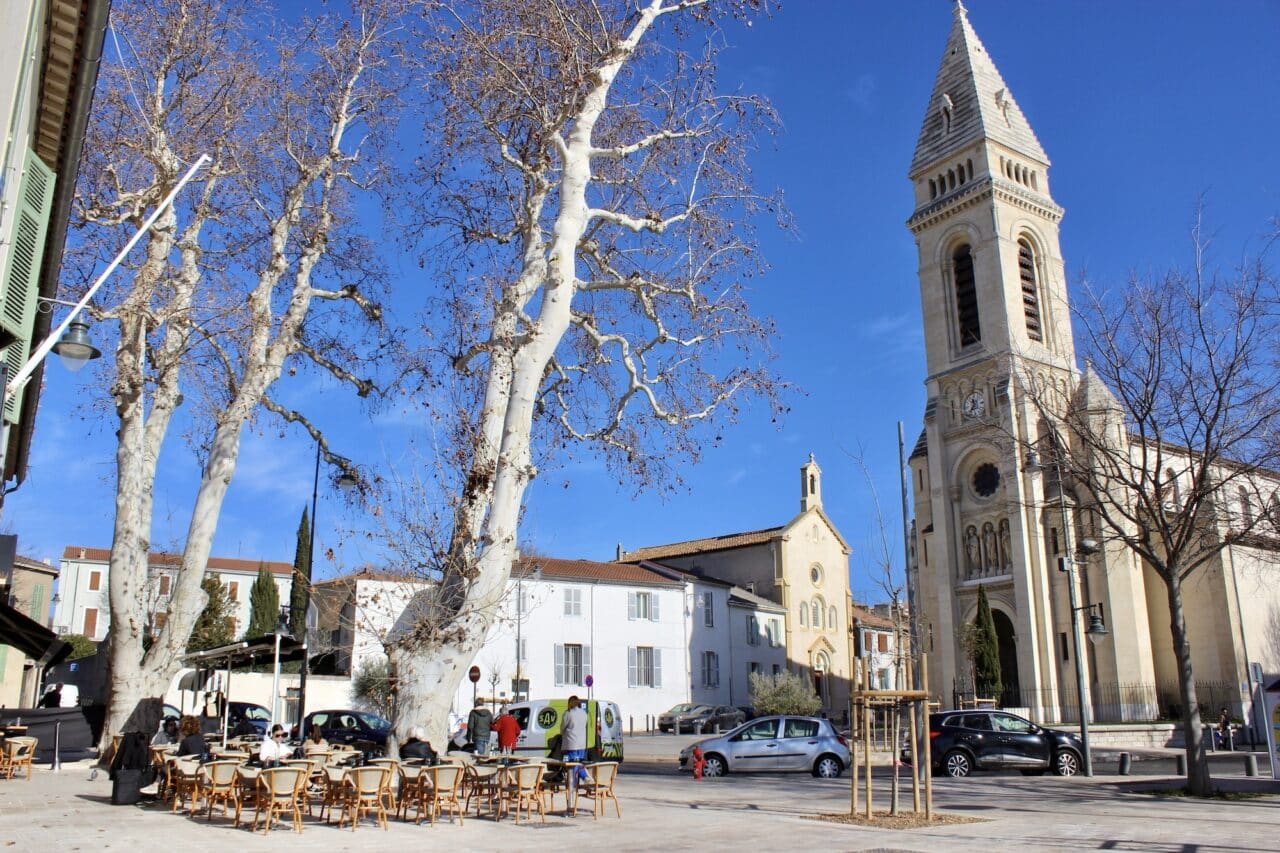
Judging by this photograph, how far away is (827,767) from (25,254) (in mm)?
18167

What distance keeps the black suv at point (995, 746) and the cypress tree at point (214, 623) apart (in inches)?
1439

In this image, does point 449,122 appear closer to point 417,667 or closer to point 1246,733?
point 417,667

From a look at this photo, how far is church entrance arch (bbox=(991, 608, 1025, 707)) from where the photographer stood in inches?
1658

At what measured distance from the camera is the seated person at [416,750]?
11.6m

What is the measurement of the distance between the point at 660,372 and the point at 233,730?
52.4 ft

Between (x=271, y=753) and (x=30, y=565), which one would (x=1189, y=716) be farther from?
(x=30, y=565)

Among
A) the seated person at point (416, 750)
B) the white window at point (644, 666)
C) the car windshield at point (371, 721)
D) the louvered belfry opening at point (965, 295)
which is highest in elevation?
the louvered belfry opening at point (965, 295)

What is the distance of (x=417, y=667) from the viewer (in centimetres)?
1188

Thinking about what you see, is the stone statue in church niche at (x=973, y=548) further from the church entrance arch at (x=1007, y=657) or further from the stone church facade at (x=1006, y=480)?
the church entrance arch at (x=1007, y=657)

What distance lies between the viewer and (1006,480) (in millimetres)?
42781

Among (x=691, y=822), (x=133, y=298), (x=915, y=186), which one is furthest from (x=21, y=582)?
(x=915, y=186)

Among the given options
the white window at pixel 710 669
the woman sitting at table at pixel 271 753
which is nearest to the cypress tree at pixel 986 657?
the white window at pixel 710 669

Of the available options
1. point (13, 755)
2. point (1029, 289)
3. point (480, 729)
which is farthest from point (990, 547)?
point (13, 755)

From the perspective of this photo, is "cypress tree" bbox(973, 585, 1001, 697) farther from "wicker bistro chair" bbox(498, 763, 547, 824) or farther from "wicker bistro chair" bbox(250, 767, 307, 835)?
"wicker bistro chair" bbox(250, 767, 307, 835)
